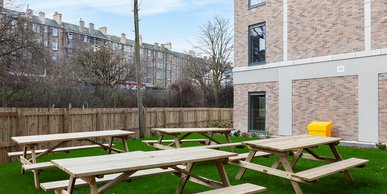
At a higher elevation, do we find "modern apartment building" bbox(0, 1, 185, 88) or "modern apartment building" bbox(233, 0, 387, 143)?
"modern apartment building" bbox(0, 1, 185, 88)

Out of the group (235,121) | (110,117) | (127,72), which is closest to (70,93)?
(110,117)

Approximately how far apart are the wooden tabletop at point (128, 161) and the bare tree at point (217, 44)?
25797mm

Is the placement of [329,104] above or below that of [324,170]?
above

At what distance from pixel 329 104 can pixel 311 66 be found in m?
1.61

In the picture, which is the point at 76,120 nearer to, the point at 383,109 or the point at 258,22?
the point at 258,22

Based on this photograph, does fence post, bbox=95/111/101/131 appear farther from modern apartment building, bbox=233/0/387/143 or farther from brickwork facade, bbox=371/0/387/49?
brickwork facade, bbox=371/0/387/49

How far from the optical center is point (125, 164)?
3.89m

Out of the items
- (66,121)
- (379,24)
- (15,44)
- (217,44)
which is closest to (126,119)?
(66,121)

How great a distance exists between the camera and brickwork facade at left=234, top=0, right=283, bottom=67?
14125 millimetres

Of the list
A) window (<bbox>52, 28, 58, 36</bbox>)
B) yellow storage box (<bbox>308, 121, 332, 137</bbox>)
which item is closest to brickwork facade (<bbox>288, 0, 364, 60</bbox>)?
yellow storage box (<bbox>308, 121, 332, 137</bbox>)

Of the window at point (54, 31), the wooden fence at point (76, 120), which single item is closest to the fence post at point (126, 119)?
the wooden fence at point (76, 120)

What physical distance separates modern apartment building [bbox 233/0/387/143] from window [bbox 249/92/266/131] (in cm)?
4

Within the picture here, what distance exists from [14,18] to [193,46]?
19.8 m

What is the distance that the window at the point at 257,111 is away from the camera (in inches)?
581
